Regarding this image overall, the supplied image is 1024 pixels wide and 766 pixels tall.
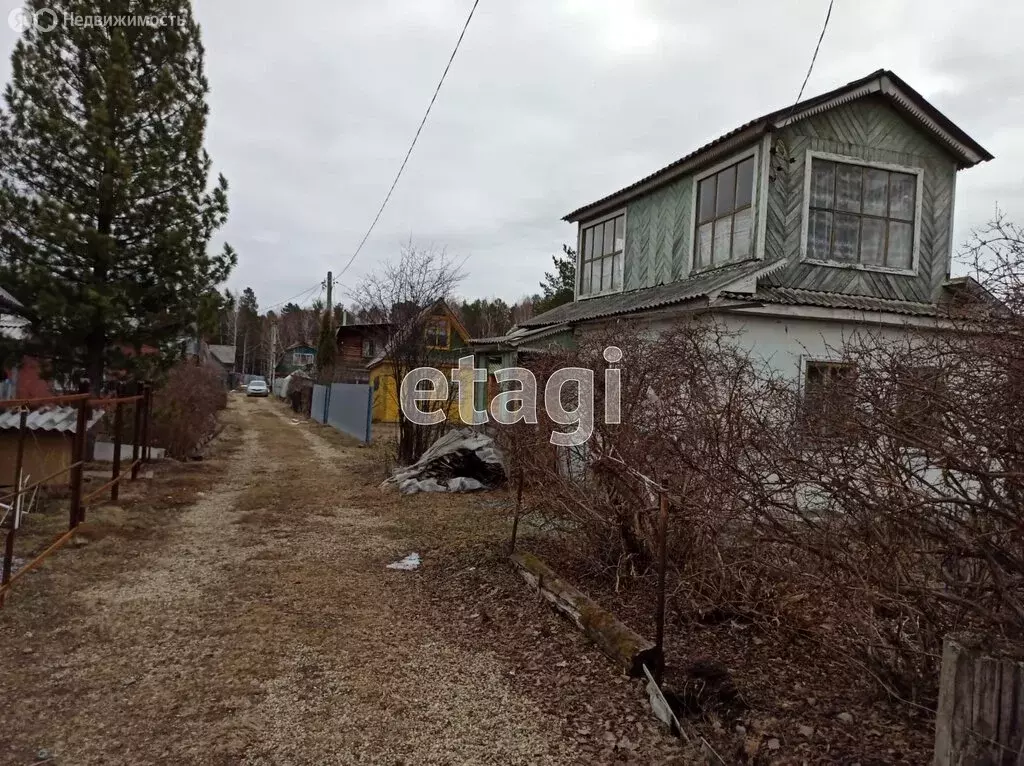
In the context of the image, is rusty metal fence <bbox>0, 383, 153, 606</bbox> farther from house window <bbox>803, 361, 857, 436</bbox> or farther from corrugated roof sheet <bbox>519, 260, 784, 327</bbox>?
corrugated roof sheet <bbox>519, 260, 784, 327</bbox>

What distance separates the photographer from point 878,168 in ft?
31.2

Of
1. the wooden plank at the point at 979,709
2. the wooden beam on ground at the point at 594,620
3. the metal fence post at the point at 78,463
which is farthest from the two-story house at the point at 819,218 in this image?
the metal fence post at the point at 78,463

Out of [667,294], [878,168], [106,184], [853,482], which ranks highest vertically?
[878,168]

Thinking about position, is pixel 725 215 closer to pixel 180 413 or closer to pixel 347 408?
pixel 180 413

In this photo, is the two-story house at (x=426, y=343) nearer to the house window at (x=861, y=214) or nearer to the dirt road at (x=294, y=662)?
the dirt road at (x=294, y=662)

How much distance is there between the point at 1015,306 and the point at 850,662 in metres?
1.87

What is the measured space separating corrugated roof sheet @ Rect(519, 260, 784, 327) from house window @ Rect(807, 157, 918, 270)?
1.11m

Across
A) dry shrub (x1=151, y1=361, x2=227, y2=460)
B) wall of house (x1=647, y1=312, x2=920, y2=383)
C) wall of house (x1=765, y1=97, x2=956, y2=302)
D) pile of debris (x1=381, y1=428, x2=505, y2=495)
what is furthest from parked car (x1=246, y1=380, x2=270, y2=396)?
wall of house (x1=765, y1=97, x2=956, y2=302)

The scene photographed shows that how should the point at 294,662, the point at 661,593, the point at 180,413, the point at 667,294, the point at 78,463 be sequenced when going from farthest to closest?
1. the point at 180,413
2. the point at 667,294
3. the point at 78,463
4. the point at 294,662
5. the point at 661,593

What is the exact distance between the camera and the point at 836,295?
29.5 ft

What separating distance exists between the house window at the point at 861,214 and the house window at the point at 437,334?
6.47 meters

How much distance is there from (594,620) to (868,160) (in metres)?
8.38

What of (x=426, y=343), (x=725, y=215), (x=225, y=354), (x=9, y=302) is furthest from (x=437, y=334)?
(x=225, y=354)

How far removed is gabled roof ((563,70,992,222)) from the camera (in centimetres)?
881
